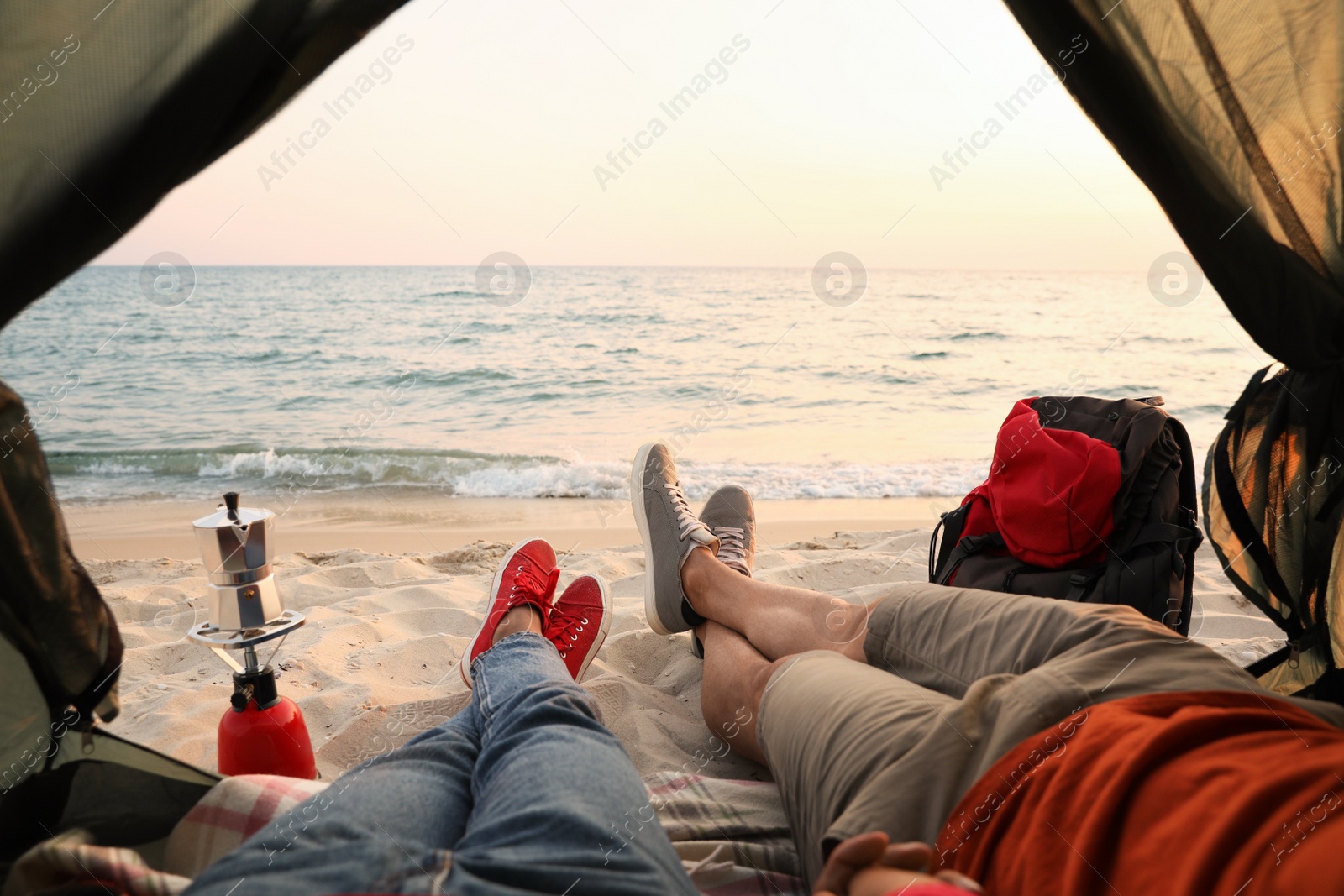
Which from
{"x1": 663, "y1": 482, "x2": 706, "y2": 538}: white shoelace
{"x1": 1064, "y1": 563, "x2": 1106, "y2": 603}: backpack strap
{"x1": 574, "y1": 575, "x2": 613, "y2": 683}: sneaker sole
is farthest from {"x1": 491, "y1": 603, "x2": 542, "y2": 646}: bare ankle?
{"x1": 1064, "y1": 563, "x2": 1106, "y2": 603}: backpack strap

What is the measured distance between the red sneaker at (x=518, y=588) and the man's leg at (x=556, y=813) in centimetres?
77

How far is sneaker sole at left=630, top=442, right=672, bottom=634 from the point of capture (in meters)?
2.44

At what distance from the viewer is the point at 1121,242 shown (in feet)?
68.3

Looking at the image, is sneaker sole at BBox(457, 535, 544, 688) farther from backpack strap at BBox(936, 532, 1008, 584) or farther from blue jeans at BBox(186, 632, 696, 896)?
backpack strap at BBox(936, 532, 1008, 584)

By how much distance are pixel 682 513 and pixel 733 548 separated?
0.23m

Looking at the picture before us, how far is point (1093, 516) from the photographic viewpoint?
201 cm

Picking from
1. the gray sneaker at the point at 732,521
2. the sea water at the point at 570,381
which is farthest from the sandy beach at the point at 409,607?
the sea water at the point at 570,381

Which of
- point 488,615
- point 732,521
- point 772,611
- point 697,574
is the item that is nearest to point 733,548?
point 732,521

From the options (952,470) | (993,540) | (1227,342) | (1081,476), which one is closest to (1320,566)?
(1081,476)

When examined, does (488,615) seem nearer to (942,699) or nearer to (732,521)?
(732,521)

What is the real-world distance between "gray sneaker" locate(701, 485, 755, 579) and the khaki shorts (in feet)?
3.56

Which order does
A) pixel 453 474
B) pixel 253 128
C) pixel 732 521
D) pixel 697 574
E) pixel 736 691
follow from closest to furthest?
1. pixel 253 128
2. pixel 736 691
3. pixel 697 574
4. pixel 732 521
5. pixel 453 474

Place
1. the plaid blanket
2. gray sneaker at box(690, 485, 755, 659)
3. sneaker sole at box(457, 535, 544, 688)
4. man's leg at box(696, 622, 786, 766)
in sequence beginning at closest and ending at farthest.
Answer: the plaid blanket < man's leg at box(696, 622, 786, 766) < sneaker sole at box(457, 535, 544, 688) < gray sneaker at box(690, 485, 755, 659)

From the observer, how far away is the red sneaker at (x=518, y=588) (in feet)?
6.77
